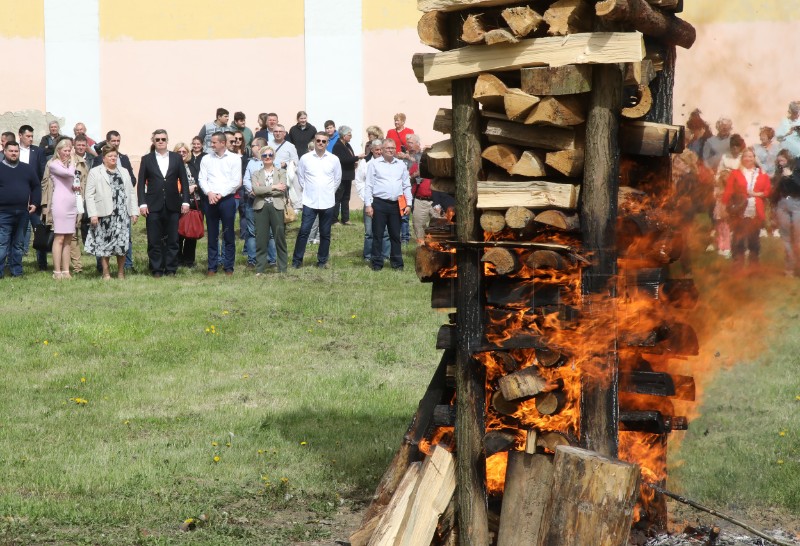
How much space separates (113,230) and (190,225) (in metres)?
1.24

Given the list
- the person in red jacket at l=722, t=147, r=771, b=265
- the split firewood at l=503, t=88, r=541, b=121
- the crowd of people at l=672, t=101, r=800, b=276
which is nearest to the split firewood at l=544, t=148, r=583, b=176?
the split firewood at l=503, t=88, r=541, b=121

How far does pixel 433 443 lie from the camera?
23.0ft

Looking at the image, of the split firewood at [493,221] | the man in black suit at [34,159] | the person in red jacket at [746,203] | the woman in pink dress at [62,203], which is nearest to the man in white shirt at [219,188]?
the woman in pink dress at [62,203]

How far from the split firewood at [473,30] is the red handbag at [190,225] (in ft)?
39.4

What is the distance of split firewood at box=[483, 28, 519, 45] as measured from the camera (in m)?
6.21

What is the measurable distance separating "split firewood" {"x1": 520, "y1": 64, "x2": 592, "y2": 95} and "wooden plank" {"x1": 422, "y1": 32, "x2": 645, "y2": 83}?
4 centimetres

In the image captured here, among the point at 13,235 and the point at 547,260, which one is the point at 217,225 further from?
the point at 547,260

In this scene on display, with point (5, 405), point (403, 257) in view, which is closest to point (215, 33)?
point (403, 257)

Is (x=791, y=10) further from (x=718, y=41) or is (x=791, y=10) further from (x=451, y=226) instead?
(x=451, y=226)

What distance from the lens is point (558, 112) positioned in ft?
20.3

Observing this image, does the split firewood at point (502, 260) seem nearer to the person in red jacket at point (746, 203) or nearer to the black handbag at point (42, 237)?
the person in red jacket at point (746, 203)

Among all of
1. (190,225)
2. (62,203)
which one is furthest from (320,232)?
(62,203)

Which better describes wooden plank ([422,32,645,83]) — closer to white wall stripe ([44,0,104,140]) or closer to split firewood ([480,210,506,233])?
split firewood ([480,210,506,233])

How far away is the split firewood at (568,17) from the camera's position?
20.0ft
